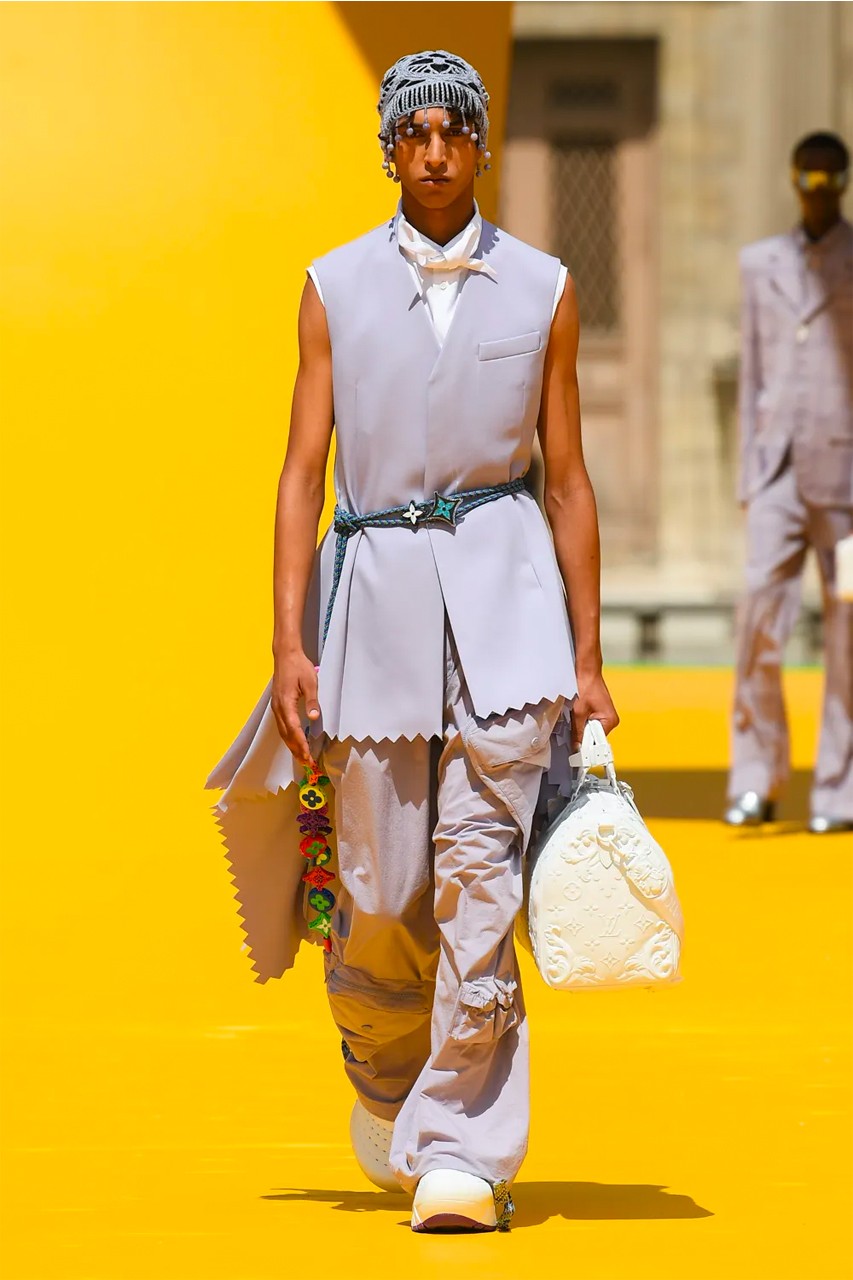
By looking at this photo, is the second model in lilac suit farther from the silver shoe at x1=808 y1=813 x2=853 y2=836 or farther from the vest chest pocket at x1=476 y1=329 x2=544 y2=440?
the vest chest pocket at x1=476 y1=329 x2=544 y2=440

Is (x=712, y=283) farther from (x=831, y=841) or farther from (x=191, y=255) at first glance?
(x=191, y=255)

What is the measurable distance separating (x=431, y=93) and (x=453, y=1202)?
1579mm

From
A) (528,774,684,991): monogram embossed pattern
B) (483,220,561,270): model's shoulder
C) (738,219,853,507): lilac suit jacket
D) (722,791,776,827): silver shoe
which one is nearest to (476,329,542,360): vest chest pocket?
(483,220,561,270): model's shoulder

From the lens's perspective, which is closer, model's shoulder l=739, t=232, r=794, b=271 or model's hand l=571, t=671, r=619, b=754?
model's hand l=571, t=671, r=619, b=754

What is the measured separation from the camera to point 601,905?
385cm

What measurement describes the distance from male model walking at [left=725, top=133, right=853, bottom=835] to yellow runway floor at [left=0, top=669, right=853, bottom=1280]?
4.15ft

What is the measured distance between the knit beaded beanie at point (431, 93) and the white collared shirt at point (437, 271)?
12 cm

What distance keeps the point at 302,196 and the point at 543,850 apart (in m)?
2.56

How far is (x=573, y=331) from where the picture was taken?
4070 mm

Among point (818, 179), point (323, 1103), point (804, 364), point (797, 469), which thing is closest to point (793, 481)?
point (797, 469)

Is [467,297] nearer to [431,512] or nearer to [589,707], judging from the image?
[431,512]

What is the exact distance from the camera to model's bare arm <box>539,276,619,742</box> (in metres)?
4.05

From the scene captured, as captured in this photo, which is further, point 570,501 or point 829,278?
point 829,278

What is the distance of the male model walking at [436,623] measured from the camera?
3.88m
